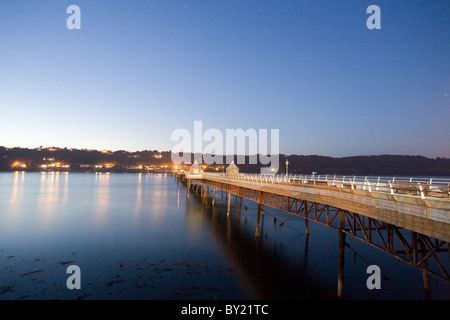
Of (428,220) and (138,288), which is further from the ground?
(428,220)

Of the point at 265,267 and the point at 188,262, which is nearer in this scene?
the point at 265,267

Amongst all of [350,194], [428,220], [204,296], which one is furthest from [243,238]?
[428,220]

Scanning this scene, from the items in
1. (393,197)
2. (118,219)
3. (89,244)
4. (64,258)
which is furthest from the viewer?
(118,219)

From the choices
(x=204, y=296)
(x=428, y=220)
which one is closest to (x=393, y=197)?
(x=428, y=220)

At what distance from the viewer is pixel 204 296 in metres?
15.4

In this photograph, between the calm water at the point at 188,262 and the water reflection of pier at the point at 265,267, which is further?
the water reflection of pier at the point at 265,267

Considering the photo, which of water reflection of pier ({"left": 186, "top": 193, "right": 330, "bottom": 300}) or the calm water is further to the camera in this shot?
water reflection of pier ({"left": 186, "top": 193, "right": 330, "bottom": 300})

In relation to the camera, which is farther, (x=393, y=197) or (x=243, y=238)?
(x=243, y=238)
